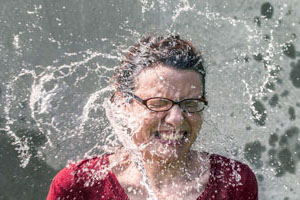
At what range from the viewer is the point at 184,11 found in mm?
2920

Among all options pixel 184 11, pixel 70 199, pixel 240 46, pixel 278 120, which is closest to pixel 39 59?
pixel 184 11

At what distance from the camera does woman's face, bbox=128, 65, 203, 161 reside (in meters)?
1.66

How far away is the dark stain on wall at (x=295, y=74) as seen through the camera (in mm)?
3053

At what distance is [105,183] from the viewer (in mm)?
1826

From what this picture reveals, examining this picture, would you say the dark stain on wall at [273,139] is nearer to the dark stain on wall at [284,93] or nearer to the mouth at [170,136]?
the dark stain on wall at [284,93]

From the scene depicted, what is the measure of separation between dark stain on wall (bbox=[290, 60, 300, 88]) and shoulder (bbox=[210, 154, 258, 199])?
1413 millimetres

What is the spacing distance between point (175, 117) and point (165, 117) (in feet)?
0.16

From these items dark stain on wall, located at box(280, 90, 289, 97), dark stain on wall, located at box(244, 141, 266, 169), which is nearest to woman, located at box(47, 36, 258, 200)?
dark stain on wall, located at box(244, 141, 266, 169)

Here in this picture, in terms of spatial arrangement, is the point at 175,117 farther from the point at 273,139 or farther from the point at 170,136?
the point at 273,139

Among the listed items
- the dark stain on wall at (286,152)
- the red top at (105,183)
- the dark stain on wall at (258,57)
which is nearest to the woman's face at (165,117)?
the red top at (105,183)

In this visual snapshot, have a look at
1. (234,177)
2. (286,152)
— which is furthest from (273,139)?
(234,177)

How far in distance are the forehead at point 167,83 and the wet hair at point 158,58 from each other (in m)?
0.02

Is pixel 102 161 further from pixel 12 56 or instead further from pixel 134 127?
pixel 12 56

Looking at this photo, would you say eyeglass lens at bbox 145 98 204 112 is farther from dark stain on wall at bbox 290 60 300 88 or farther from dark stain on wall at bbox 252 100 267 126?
dark stain on wall at bbox 290 60 300 88
